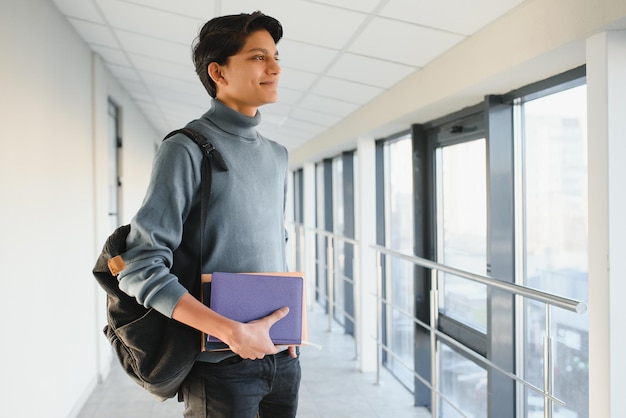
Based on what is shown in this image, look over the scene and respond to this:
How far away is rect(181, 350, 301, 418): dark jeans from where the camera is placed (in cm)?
88

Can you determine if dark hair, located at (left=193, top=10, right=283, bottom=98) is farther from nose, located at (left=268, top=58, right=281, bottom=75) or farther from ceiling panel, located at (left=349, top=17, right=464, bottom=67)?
ceiling panel, located at (left=349, top=17, right=464, bottom=67)

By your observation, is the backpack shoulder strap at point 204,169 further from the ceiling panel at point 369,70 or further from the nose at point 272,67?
the ceiling panel at point 369,70

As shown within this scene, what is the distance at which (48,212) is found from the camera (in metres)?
2.29

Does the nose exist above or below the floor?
above

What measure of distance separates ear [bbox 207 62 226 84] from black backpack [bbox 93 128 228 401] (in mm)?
268

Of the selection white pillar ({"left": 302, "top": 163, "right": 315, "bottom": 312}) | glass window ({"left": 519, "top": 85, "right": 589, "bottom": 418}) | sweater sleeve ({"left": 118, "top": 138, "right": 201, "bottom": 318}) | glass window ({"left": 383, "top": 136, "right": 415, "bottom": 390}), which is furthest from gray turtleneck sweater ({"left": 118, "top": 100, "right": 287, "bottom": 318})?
white pillar ({"left": 302, "top": 163, "right": 315, "bottom": 312})

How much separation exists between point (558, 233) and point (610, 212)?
59 cm

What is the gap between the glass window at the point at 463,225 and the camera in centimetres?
238

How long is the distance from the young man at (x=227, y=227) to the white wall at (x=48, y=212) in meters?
1.11

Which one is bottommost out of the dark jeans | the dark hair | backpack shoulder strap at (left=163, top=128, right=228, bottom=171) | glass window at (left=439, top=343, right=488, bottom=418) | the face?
glass window at (left=439, top=343, right=488, bottom=418)

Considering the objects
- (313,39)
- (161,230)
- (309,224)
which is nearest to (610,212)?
(161,230)

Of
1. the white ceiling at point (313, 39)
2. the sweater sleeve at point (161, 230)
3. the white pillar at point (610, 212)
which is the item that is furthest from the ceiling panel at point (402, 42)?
the sweater sleeve at point (161, 230)

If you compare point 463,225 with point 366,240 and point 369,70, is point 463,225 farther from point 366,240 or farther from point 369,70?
point 366,240

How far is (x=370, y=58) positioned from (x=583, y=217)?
3.15 ft
